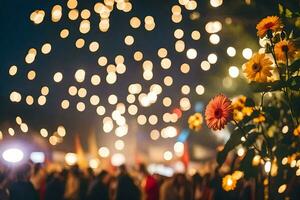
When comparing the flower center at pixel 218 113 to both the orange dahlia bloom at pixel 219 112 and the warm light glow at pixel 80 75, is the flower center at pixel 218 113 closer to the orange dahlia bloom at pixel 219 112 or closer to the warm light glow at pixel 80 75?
the orange dahlia bloom at pixel 219 112

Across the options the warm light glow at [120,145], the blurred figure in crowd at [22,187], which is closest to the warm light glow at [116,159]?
the warm light glow at [120,145]

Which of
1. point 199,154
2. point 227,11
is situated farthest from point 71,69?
point 199,154

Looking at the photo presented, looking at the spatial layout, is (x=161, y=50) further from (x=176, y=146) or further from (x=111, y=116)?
(x=176, y=146)

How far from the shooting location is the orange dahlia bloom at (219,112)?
350 centimetres

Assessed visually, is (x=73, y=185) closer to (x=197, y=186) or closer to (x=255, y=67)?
(x=197, y=186)

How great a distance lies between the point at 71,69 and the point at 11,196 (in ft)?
20.7

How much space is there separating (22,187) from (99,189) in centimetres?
381

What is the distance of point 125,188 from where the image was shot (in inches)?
409

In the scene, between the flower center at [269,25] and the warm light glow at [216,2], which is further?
the warm light glow at [216,2]

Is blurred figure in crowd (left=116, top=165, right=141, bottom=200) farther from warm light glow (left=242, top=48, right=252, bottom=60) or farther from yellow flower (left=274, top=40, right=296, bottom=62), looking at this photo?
yellow flower (left=274, top=40, right=296, bottom=62)

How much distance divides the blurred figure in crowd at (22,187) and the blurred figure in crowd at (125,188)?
3753 millimetres

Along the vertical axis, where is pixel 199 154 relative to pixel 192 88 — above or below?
below

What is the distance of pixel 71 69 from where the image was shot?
12.7 meters

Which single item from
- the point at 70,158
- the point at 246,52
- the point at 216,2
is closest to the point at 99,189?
the point at 246,52
